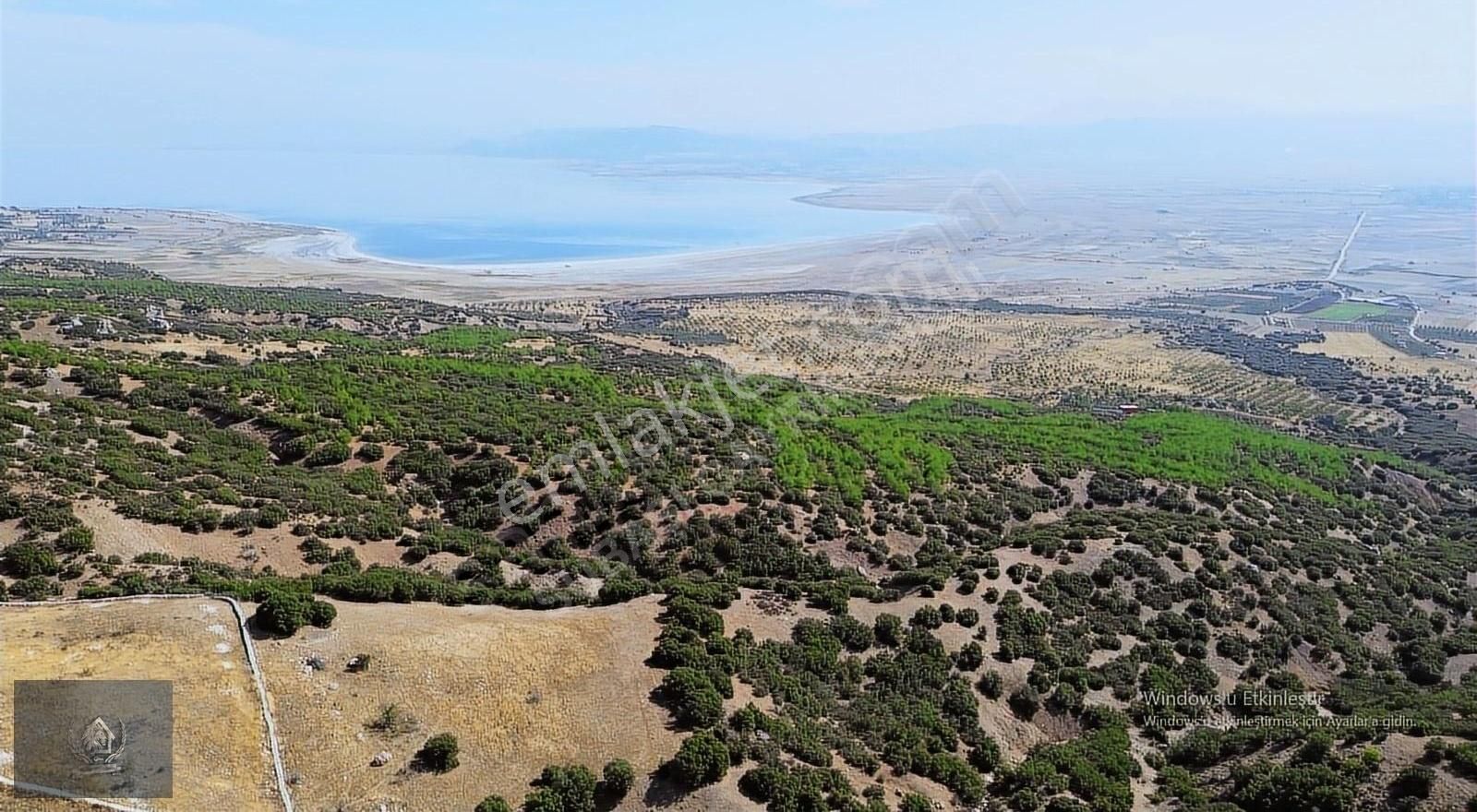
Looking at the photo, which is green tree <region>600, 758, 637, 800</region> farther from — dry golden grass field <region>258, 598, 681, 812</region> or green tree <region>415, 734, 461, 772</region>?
green tree <region>415, 734, 461, 772</region>

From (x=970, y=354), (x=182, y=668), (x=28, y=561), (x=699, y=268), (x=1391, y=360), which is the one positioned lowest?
(x=182, y=668)

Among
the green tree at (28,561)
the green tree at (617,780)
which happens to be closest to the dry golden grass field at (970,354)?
the green tree at (617,780)

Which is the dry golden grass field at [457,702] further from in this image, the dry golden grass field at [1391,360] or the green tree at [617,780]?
the dry golden grass field at [1391,360]

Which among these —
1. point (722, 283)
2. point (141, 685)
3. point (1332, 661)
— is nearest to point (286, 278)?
point (722, 283)

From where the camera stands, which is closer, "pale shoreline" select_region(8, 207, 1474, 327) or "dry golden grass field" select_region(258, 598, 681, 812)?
"dry golden grass field" select_region(258, 598, 681, 812)

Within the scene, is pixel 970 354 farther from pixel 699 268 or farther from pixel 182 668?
pixel 182 668

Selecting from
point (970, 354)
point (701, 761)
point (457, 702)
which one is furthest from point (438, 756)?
point (970, 354)

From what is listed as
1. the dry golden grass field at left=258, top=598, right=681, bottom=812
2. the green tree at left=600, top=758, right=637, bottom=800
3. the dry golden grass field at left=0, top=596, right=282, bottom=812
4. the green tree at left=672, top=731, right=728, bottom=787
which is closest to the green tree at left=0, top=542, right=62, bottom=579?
the dry golden grass field at left=0, top=596, right=282, bottom=812
